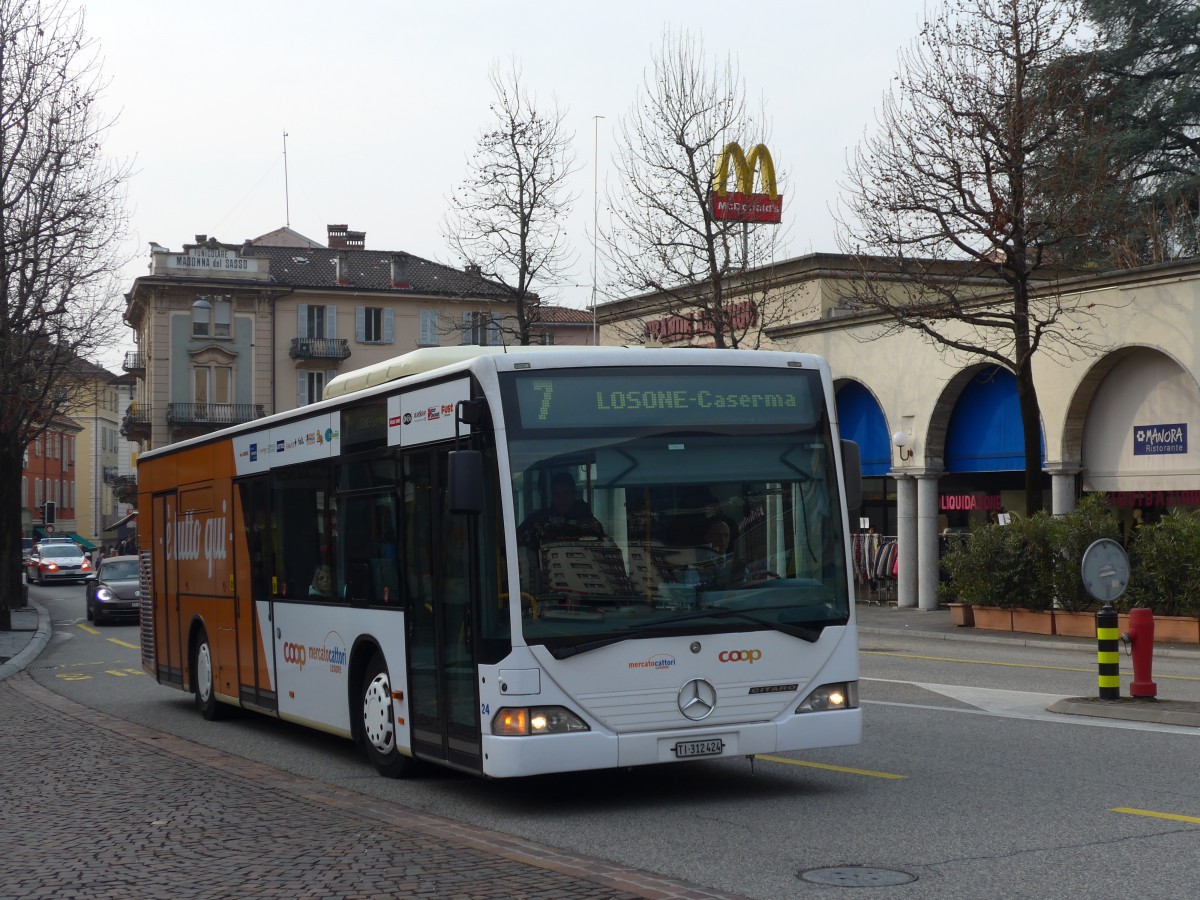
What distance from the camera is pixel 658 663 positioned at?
9.35 m

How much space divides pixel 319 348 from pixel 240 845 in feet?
252

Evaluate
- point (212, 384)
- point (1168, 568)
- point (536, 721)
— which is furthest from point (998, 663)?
point (212, 384)

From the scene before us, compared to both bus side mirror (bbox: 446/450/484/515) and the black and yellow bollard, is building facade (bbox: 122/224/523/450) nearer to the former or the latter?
the black and yellow bollard

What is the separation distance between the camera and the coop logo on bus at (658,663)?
367 inches

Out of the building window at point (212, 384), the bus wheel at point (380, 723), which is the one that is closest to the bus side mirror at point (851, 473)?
the bus wheel at point (380, 723)

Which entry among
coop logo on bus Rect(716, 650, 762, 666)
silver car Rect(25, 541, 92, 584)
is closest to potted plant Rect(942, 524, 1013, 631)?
coop logo on bus Rect(716, 650, 762, 666)

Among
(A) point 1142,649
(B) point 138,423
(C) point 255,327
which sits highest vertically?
(C) point 255,327

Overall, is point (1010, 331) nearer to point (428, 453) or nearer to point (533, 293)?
point (533, 293)

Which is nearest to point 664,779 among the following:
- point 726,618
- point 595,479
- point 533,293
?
point 726,618

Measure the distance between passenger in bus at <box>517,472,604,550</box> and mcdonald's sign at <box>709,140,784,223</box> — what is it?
2699 centimetres

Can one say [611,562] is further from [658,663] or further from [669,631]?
[658,663]

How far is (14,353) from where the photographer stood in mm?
27750

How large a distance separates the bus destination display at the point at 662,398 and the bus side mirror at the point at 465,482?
45 cm

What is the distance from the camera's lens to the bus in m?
9.22
